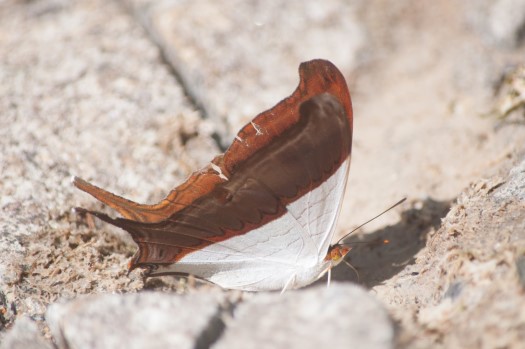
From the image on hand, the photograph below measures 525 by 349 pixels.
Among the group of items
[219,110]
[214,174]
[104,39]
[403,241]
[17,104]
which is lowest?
[403,241]

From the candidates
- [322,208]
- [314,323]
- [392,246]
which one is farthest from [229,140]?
[314,323]

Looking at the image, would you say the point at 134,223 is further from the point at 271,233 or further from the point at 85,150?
the point at 85,150

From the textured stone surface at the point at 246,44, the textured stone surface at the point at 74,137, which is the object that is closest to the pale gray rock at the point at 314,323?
the textured stone surface at the point at 74,137

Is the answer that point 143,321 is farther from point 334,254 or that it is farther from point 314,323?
point 334,254

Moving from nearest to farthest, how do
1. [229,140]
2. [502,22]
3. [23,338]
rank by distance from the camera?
[23,338] < [229,140] < [502,22]

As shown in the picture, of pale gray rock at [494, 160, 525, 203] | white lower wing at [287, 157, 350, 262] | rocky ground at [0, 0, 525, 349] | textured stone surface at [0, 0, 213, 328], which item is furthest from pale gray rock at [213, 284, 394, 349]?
pale gray rock at [494, 160, 525, 203]

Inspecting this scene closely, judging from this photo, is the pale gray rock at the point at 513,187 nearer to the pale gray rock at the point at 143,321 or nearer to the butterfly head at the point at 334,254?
the butterfly head at the point at 334,254

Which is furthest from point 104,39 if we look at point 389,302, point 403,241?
point 389,302
